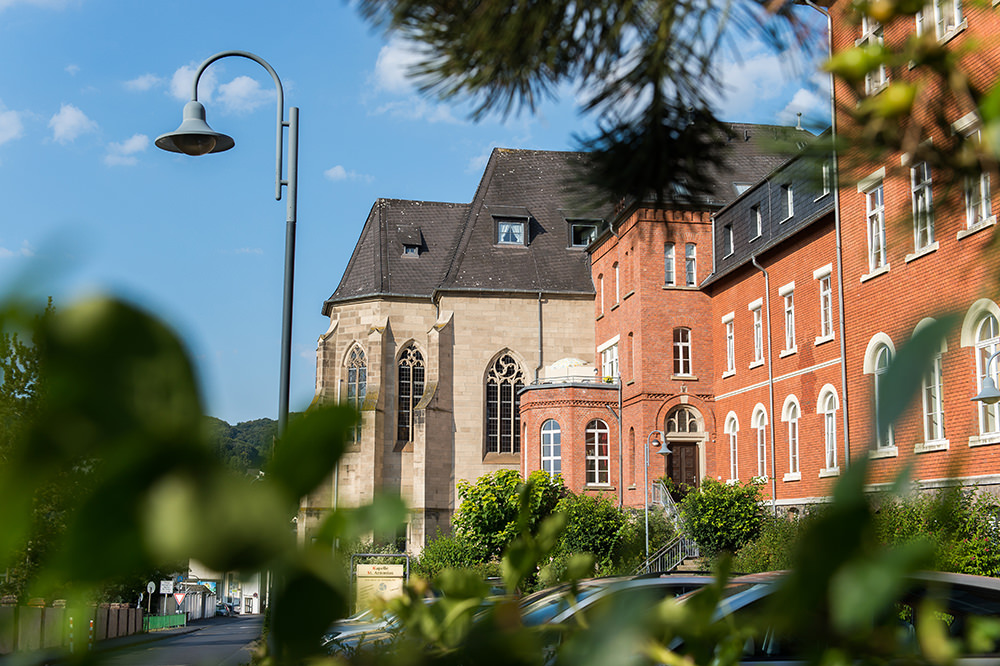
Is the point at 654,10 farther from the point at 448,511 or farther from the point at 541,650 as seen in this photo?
the point at 448,511

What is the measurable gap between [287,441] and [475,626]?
0.25 metres

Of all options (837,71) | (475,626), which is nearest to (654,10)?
(837,71)

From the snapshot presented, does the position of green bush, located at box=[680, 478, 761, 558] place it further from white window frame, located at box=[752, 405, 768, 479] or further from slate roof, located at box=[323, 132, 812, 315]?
slate roof, located at box=[323, 132, 812, 315]

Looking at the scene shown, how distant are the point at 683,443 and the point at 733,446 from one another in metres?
1.92

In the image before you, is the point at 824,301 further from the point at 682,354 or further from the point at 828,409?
the point at 682,354

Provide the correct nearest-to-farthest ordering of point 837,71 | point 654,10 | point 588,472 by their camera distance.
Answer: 1. point 837,71
2. point 654,10
3. point 588,472

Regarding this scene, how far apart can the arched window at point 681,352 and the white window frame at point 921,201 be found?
3125 cm

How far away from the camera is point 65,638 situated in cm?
45

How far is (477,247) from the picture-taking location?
39312 mm

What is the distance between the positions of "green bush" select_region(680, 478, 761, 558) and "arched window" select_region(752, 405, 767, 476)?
6.78 ft

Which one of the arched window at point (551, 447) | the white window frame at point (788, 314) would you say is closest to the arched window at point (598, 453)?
the arched window at point (551, 447)

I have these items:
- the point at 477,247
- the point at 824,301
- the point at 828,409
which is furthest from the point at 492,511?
the point at 477,247

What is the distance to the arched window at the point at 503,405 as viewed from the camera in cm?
3753

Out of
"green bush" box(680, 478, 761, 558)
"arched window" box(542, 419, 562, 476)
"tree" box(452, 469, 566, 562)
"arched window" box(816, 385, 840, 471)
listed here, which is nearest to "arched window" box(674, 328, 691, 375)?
"arched window" box(542, 419, 562, 476)
